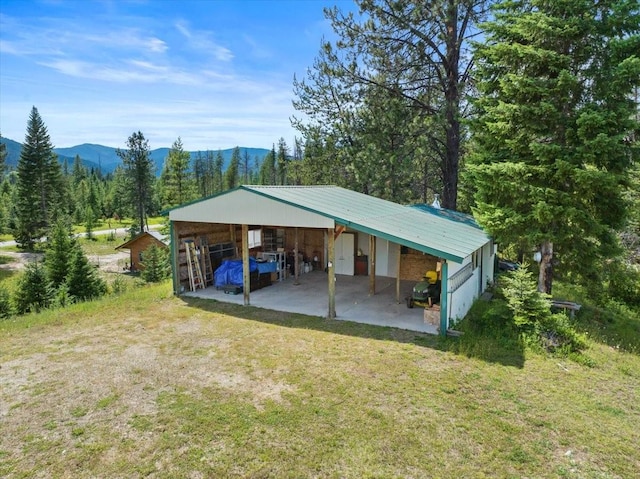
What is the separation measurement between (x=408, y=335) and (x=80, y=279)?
12.8 m

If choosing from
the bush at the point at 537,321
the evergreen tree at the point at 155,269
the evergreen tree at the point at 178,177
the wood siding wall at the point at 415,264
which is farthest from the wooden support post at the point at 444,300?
the evergreen tree at the point at 178,177

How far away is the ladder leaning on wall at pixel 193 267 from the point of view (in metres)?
13.2

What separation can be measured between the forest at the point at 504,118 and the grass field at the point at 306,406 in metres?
3.79

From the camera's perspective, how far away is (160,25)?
1184 centimetres

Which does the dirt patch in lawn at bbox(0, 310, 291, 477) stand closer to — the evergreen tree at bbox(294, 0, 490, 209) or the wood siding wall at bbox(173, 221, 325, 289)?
the wood siding wall at bbox(173, 221, 325, 289)

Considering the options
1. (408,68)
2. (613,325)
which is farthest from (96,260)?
(613,325)

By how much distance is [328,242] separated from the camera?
Result: 1301 cm

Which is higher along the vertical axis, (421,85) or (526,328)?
(421,85)

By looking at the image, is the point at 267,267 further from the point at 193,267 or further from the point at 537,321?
the point at 537,321

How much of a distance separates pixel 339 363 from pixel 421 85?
49.8 ft

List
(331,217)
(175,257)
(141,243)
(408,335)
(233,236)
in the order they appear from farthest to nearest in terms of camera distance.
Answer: (141,243) → (233,236) → (175,257) → (331,217) → (408,335)

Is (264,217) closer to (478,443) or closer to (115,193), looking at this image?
(478,443)

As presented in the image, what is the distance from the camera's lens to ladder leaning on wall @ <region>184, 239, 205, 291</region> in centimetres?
1323

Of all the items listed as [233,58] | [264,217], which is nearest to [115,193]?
[233,58]
